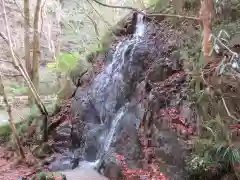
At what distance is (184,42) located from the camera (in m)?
7.66

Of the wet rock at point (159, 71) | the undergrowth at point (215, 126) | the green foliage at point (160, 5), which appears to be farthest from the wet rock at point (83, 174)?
the green foliage at point (160, 5)

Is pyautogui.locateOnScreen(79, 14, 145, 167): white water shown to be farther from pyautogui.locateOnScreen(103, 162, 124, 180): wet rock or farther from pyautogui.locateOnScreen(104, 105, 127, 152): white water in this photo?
pyautogui.locateOnScreen(103, 162, 124, 180): wet rock

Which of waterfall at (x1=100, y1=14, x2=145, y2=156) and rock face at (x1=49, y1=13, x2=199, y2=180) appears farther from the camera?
waterfall at (x1=100, y1=14, x2=145, y2=156)

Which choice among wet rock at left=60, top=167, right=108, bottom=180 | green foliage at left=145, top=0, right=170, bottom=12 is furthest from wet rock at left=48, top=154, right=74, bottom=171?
green foliage at left=145, top=0, right=170, bottom=12

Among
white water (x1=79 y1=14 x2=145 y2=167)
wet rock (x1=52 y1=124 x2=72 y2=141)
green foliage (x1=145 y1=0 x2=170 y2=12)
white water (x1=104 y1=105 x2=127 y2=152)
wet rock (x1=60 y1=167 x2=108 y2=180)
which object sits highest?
green foliage (x1=145 y1=0 x2=170 y2=12)

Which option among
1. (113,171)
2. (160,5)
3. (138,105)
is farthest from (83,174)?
(160,5)

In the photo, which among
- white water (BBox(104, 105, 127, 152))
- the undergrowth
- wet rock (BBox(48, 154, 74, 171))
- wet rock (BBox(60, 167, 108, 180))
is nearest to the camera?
the undergrowth

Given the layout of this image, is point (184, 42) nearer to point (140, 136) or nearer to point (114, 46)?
point (140, 136)

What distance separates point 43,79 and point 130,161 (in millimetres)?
13181

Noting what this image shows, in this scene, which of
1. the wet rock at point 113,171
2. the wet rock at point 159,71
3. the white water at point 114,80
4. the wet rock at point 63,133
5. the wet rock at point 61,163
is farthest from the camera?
the wet rock at point 63,133

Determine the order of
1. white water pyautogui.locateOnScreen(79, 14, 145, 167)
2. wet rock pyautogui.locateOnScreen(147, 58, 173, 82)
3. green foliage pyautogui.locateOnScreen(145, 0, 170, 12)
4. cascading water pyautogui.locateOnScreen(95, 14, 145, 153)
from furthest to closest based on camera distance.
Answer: green foliage pyautogui.locateOnScreen(145, 0, 170, 12) < cascading water pyautogui.locateOnScreen(95, 14, 145, 153) < white water pyautogui.locateOnScreen(79, 14, 145, 167) < wet rock pyautogui.locateOnScreen(147, 58, 173, 82)

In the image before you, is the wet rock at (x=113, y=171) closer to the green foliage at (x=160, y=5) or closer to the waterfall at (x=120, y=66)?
the waterfall at (x=120, y=66)

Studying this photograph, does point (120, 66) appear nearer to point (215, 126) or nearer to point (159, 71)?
point (159, 71)

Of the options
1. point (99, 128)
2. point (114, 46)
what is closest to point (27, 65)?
point (114, 46)
